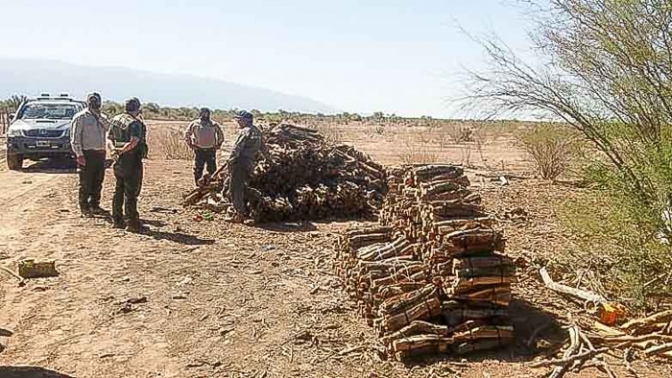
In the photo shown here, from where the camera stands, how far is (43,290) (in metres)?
8.23

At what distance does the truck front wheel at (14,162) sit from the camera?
64.4 feet

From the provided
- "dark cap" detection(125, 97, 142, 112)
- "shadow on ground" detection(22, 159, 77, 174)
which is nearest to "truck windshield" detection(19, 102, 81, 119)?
"shadow on ground" detection(22, 159, 77, 174)

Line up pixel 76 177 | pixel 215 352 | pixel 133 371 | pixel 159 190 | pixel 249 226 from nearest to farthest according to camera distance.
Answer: pixel 133 371 < pixel 215 352 < pixel 249 226 < pixel 159 190 < pixel 76 177

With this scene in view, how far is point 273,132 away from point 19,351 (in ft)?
29.6

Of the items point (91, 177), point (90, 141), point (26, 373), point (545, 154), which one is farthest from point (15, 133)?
point (26, 373)

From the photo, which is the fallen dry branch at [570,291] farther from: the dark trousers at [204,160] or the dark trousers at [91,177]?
the dark trousers at [204,160]

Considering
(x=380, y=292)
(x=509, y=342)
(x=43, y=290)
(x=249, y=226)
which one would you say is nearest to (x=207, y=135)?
(x=249, y=226)

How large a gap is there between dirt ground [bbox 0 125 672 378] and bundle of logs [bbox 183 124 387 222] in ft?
1.61

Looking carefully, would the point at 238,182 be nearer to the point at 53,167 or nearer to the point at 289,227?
the point at 289,227

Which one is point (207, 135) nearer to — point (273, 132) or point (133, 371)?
point (273, 132)

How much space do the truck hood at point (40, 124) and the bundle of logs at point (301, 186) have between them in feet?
22.1

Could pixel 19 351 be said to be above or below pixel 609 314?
below

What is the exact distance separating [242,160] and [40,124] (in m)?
9.09

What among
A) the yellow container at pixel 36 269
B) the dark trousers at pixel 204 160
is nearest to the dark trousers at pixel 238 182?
the dark trousers at pixel 204 160
